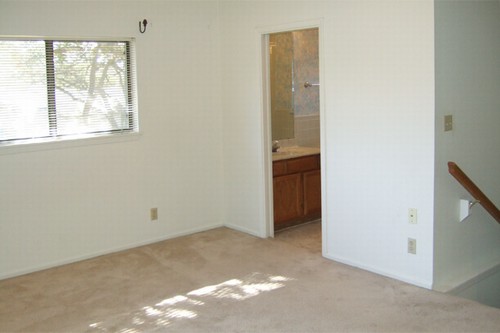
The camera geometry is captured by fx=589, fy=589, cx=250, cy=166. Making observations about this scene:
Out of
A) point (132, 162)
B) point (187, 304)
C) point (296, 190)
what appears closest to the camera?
point (187, 304)

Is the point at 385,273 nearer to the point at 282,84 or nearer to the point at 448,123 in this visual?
the point at 448,123

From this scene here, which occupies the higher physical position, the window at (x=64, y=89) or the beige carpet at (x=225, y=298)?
the window at (x=64, y=89)

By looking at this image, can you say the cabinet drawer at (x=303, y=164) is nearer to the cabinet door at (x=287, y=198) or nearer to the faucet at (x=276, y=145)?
the cabinet door at (x=287, y=198)

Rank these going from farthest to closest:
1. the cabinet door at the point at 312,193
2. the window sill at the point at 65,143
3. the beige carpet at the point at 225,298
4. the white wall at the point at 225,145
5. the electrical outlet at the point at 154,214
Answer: the cabinet door at the point at 312,193, the electrical outlet at the point at 154,214, the window sill at the point at 65,143, the white wall at the point at 225,145, the beige carpet at the point at 225,298

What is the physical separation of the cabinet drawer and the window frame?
5.09 ft

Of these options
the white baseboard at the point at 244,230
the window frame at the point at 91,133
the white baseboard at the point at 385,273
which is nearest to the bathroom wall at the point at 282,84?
the white baseboard at the point at 244,230

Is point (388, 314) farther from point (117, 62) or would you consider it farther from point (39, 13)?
point (39, 13)

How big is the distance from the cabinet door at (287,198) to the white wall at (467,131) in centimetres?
187

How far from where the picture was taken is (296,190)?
5.96 meters

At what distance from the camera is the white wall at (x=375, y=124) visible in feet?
13.5

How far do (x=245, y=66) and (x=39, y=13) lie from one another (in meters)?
1.88

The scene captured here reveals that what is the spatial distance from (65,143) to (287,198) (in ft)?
7.24

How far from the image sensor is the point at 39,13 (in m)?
4.66

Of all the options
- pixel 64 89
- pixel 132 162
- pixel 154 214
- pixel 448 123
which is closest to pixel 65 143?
pixel 64 89
